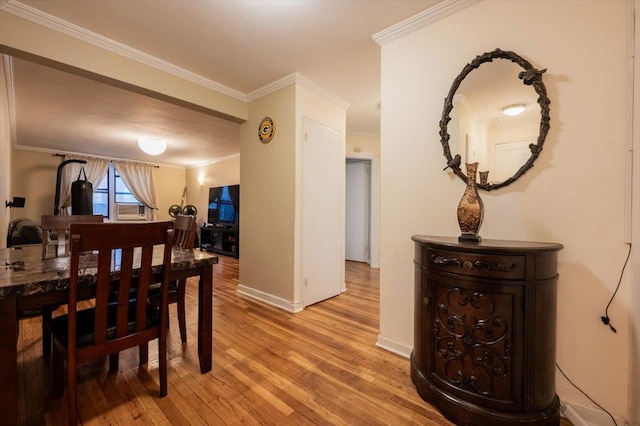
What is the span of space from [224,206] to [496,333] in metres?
6.44

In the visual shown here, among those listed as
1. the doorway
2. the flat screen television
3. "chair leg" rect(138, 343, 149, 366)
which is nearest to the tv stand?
the flat screen television

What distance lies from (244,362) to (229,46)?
2561mm

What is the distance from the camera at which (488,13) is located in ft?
5.29

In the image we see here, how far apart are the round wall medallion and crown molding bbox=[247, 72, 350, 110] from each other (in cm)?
32

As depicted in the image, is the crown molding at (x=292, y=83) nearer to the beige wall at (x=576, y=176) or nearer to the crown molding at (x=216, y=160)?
the beige wall at (x=576, y=176)

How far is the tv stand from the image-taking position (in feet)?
20.3

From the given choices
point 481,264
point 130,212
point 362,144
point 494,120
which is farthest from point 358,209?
point 130,212

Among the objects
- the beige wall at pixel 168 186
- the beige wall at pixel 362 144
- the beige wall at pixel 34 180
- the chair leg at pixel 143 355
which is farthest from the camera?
the beige wall at pixel 168 186

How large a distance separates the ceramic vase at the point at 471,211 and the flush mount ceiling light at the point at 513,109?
0.43m

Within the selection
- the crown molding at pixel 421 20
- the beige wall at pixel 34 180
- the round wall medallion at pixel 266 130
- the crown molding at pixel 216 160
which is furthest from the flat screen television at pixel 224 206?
the crown molding at pixel 421 20

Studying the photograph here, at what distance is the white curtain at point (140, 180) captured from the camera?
699 cm

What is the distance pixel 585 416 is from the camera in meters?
1.31

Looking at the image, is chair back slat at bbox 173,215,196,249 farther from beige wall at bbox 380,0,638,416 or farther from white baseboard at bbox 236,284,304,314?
beige wall at bbox 380,0,638,416

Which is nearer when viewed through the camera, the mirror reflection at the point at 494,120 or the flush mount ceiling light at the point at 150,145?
the mirror reflection at the point at 494,120
